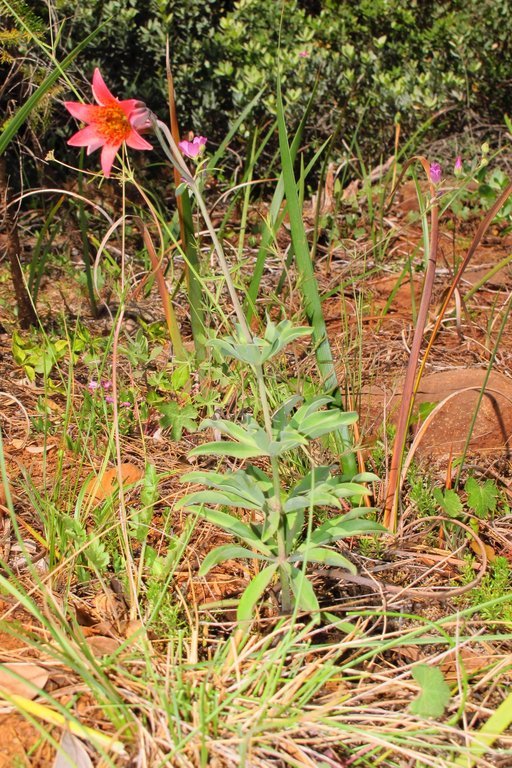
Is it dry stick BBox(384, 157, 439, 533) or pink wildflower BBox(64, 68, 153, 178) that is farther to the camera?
dry stick BBox(384, 157, 439, 533)

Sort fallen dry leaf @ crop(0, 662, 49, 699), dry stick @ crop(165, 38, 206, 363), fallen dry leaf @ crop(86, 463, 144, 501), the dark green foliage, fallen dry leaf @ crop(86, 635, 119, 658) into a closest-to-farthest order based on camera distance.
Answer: fallen dry leaf @ crop(0, 662, 49, 699) < fallen dry leaf @ crop(86, 635, 119, 658) < fallen dry leaf @ crop(86, 463, 144, 501) < dry stick @ crop(165, 38, 206, 363) < the dark green foliage

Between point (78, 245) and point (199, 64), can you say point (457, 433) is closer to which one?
point (78, 245)

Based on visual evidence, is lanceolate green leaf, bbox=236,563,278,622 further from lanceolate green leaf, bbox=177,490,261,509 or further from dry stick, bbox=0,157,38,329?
dry stick, bbox=0,157,38,329

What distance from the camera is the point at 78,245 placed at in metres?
3.48

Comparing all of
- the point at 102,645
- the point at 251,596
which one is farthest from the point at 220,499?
the point at 102,645

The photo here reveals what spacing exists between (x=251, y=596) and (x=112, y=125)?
0.90 meters

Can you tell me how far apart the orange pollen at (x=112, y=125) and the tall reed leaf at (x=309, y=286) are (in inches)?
16.9

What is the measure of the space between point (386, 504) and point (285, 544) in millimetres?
381

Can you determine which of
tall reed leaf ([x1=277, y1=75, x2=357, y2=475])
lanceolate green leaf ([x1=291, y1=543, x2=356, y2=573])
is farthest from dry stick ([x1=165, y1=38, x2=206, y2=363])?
lanceolate green leaf ([x1=291, y1=543, x2=356, y2=573])

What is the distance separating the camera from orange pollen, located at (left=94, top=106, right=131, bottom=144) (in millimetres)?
1438

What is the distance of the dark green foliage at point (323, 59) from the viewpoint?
3844 mm

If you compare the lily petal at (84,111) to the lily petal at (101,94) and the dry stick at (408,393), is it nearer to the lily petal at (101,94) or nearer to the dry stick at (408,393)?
the lily petal at (101,94)

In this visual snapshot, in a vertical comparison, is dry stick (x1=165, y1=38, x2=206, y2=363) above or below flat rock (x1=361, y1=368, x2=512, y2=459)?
above

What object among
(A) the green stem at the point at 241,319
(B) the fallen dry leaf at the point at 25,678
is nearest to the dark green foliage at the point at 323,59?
(A) the green stem at the point at 241,319
